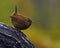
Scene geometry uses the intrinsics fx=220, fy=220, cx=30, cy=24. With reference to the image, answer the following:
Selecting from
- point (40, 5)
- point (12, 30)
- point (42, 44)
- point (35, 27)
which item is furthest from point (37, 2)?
point (12, 30)

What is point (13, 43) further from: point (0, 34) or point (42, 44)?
point (42, 44)

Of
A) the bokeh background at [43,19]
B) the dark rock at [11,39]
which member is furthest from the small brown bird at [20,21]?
the bokeh background at [43,19]

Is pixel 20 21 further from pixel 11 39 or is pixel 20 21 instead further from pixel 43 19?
pixel 43 19

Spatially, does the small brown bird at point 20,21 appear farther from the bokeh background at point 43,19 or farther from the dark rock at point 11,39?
the bokeh background at point 43,19

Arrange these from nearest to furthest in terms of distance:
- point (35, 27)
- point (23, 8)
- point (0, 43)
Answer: point (0, 43) → point (23, 8) → point (35, 27)

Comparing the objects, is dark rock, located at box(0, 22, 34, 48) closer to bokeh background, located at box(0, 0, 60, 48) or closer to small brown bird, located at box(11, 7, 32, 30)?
small brown bird, located at box(11, 7, 32, 30)

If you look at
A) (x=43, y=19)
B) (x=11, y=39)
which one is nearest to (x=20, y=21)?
(x=11, y=39)

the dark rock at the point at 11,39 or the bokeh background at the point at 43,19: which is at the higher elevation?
the dark rock at the point at 11,39
